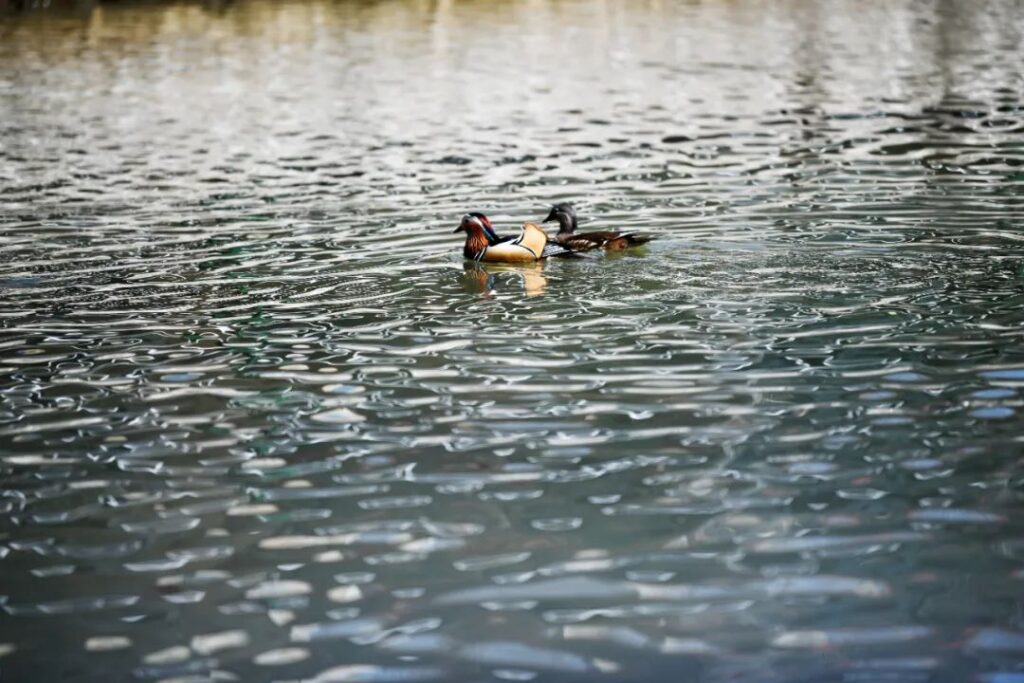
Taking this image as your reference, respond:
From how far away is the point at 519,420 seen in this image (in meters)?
12.8

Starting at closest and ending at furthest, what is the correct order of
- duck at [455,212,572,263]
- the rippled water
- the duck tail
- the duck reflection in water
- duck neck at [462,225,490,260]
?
the rippled water < the duck reflection in water < duck at [455,212,572,263] < the duck tail < duck neck at [462,225,490,260]

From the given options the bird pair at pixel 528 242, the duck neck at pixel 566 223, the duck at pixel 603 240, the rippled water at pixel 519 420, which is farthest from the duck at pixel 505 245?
the duck neck at pixel 566 223

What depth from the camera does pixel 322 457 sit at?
12008 millimetres

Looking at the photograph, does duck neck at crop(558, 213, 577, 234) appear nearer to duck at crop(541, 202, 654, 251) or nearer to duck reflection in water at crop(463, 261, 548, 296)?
duck at crop(541, 202, 654, 251)

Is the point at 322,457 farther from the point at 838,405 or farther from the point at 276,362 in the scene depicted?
the point at 838,405

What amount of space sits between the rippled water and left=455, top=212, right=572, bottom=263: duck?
29 centimetres

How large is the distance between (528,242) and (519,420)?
7368 mm

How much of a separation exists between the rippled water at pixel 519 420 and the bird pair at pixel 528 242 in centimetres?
27

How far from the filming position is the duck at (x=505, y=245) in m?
19.8

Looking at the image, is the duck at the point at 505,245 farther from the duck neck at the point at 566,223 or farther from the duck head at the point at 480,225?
the duck neck at the point at 566,223

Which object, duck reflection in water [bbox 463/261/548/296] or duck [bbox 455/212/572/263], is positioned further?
duck [bbox 455/212/572/263]

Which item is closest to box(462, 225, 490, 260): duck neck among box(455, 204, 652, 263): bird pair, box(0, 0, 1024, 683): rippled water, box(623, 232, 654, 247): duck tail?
box(455, 204, 652, 263): bird pair

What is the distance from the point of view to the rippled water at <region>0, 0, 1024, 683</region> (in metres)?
8.79

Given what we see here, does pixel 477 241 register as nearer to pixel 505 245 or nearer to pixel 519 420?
pixel 505 245
